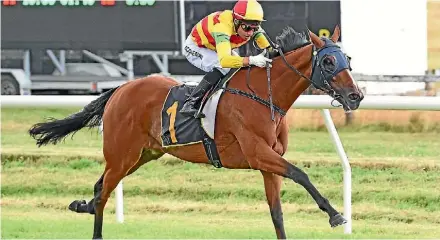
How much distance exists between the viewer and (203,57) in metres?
7.15

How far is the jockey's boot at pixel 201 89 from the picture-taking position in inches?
273

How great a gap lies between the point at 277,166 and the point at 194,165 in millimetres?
3991

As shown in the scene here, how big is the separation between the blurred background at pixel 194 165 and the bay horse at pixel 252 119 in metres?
0.57

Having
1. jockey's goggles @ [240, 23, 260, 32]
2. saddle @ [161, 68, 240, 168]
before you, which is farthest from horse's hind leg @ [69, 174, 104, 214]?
jockey's goggles @ [240, 23, 260, 32]

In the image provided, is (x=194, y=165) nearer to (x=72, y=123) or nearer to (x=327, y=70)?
(x=72, y=123)

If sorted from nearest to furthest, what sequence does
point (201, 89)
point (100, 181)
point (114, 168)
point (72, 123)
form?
point (201, 89), point (114, 168), point (100, 181), point (72, 123)

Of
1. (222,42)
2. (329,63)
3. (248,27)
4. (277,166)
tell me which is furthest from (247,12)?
(277,166)

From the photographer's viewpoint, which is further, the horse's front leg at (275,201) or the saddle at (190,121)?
the saddle at (190,121)

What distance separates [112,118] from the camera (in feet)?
24.6

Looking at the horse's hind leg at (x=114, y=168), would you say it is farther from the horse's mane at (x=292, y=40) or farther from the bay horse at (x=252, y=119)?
the horse's mane at (x=292, y=40)

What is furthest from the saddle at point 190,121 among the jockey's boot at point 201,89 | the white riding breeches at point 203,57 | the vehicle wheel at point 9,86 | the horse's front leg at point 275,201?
the vehicle wheel at point 9,86

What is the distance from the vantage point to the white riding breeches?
706cm

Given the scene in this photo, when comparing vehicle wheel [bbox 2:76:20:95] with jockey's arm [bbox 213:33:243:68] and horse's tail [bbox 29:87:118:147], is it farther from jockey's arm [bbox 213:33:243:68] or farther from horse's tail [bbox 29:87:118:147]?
jockey's arm [bbox 213:33:243:68]

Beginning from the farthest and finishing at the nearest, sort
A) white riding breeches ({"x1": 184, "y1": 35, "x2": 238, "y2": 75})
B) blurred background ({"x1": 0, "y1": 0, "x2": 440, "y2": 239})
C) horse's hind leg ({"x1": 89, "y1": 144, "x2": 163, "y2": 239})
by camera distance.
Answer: blurred background ({"x1": 0, "y1": 0, "x2": 440, "y2": 239})
horse's hind leg ({"x1": 89, "y1": 144, "x2": 163, "y2": 239})
white riding breeches ({"x1": 184, "y1": 35, "x2": 238, "y2": 75})
